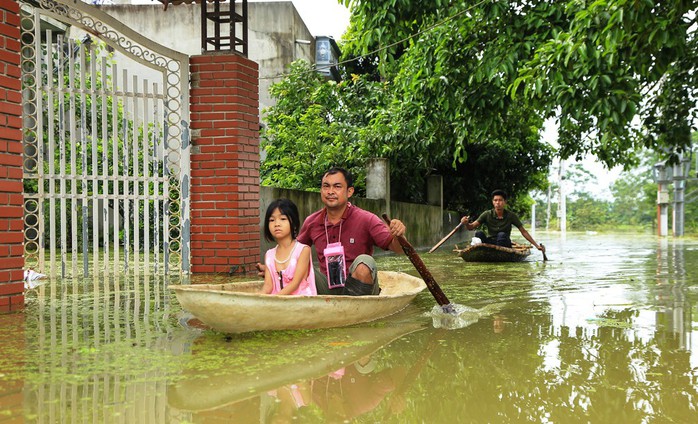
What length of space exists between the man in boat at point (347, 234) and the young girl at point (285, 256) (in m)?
0.33

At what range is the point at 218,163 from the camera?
8.28 meters

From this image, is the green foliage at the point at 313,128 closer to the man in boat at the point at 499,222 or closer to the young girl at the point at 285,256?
the man in boat at the point at 499,222

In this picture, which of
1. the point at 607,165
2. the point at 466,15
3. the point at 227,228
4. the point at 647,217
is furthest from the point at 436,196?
the point at 647,217

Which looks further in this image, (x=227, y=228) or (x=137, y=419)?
(x=227, y=228)

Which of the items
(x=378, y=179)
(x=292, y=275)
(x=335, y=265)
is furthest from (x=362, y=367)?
(x=378, y=179)

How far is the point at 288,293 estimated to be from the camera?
480 cm

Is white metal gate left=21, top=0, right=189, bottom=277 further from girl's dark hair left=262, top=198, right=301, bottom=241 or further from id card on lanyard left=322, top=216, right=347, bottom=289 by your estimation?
id card on lanyard left=322, top=216, right=347, bottom=289

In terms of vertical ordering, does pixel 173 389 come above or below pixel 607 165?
below

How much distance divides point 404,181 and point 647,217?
3925 centimetres

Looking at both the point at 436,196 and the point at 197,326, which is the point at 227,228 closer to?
the point at 197,326

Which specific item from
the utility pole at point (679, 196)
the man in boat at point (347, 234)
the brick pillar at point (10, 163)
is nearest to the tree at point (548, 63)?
the man in boat at point (347, 234)

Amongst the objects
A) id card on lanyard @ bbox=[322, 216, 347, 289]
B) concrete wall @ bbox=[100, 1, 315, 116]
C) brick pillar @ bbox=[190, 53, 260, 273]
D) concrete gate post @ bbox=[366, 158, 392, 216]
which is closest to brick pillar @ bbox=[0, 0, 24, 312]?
id card on lanyard @ bbox=[322, 216, 347, 289]

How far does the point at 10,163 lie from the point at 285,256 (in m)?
2.37

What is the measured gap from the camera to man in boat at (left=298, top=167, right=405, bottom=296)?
5.19 m
